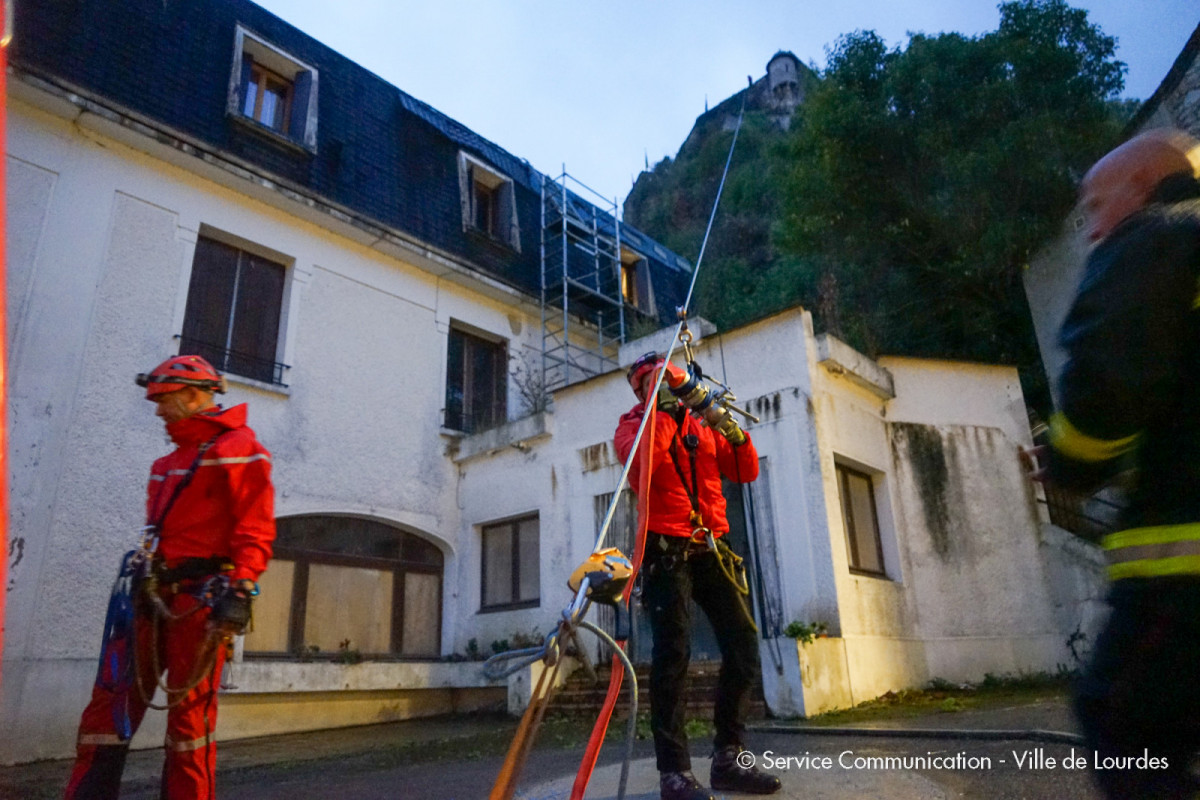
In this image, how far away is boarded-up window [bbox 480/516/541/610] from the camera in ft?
33.2

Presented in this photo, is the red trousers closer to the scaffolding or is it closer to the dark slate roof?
the dark slate roof

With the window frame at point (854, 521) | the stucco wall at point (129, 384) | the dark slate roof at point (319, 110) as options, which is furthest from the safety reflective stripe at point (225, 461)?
the dark slate roof at point (319, 110)

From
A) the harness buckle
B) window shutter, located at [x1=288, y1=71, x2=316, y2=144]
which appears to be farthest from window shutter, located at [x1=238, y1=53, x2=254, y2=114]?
the harness buckle

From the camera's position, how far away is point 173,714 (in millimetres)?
2920

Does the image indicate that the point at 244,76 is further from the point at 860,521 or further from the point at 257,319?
the point at 860,521

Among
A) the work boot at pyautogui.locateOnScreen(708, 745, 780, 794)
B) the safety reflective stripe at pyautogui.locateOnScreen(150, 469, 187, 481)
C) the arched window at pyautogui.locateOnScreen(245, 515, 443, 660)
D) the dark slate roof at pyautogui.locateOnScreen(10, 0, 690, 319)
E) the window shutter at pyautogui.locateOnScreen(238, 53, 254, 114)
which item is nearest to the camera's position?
the work boot at pyautogui.locateOnScreen(708, 745, 780, 794)

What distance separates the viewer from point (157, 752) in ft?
23.4

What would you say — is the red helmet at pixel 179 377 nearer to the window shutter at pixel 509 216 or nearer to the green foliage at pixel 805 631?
the green foliage at pixel 805 631

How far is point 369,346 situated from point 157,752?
5.36 metres

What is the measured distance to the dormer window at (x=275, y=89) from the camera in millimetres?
10109

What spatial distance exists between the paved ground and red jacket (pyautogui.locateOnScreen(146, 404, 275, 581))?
5.61 ft

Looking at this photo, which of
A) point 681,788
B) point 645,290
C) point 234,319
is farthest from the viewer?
point 645,290

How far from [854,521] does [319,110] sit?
352 inches

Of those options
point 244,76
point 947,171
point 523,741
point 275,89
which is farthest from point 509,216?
point 523,741
